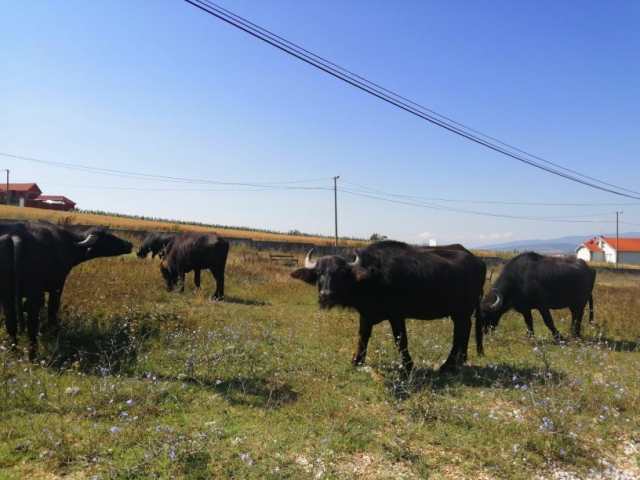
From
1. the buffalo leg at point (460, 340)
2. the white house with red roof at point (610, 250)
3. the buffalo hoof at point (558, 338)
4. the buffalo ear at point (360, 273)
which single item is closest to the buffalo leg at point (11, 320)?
the buffalo ear at point (360, 273)

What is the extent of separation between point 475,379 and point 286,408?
313 centimetres

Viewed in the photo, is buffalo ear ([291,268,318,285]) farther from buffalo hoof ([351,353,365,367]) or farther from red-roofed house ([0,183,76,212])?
red-roofed house ([0,183,76,212])

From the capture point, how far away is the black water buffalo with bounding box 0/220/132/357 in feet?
21.0

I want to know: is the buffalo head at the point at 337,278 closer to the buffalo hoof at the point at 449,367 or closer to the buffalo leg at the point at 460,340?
the buffalo hoof at the point at 449,367

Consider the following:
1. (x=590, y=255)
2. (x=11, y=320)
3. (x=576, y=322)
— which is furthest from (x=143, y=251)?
(x=590, y=255)

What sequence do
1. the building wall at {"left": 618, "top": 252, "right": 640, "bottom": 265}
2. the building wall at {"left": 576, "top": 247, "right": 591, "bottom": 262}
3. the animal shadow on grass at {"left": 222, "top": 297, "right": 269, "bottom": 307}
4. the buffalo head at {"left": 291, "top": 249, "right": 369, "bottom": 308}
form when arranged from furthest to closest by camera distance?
the building wall at {"left": 576, "top": 247, "right": 591, "bottom": 262} < the building wall at {"left": 618, "top": 252, "right": 640, "bottom": 265} < the animal shadow on grass at {"left": 222, "top": 297, "right": 269, "bottom": 307} < the buffalo head at {"left": 291, "top": 249, "right": 369, "bottom": 308}

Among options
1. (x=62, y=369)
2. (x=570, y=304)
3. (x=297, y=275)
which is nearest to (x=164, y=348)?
(x=62, y=369)

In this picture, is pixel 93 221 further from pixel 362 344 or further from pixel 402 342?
pixel 402 342

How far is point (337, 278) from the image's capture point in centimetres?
649

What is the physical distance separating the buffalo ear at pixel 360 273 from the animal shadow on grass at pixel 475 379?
4.61 ft

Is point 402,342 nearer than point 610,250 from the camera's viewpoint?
Yes

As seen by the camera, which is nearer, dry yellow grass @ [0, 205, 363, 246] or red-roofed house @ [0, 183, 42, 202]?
dry yellow grass @ [0, 205, 363, 246]

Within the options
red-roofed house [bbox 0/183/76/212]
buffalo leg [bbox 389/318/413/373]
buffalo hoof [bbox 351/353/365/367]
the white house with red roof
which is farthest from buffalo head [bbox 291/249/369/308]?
the white house with red roof

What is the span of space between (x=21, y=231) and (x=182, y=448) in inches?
188
